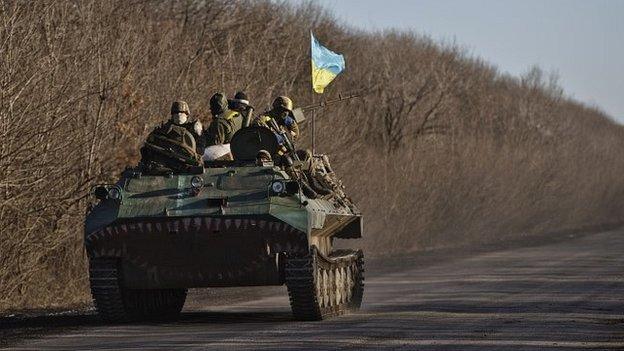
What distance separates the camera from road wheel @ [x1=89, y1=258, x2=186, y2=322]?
17.3 meters

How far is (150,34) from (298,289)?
1307 centimetres

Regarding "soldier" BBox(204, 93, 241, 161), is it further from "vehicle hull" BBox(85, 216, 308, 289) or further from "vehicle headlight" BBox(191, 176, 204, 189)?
"vehicle hull" BBox(85, 216, 308, 289)

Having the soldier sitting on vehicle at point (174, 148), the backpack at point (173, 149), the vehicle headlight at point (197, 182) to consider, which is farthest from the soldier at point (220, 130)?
the vehicle headlight at point (197, 182)

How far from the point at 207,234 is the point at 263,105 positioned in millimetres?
14821

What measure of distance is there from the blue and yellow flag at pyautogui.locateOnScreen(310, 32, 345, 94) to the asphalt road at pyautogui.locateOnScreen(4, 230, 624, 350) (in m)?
3.09

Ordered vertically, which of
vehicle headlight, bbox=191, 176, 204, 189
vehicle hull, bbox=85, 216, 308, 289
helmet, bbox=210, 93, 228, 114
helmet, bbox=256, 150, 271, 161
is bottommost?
vehicle hull, bbox=85, 216, 308, 289

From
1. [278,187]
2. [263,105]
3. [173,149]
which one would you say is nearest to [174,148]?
[173,149]

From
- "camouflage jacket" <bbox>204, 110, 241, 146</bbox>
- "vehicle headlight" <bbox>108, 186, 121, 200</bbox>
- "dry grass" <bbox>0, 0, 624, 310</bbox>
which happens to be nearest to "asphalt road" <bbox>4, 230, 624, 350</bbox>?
"vehicle headlight" <bbox>108, 186, 121, 200</bbox>

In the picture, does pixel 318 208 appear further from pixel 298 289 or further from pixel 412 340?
pixel 412 340

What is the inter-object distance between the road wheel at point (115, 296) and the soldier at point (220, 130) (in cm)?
168

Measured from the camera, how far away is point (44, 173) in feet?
73.3

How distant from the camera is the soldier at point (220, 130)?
18.6 meters

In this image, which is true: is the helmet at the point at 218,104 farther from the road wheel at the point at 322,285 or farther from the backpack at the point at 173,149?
the road wheel at the point at 322,285

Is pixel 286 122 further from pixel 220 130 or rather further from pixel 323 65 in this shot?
pixel 323 65
